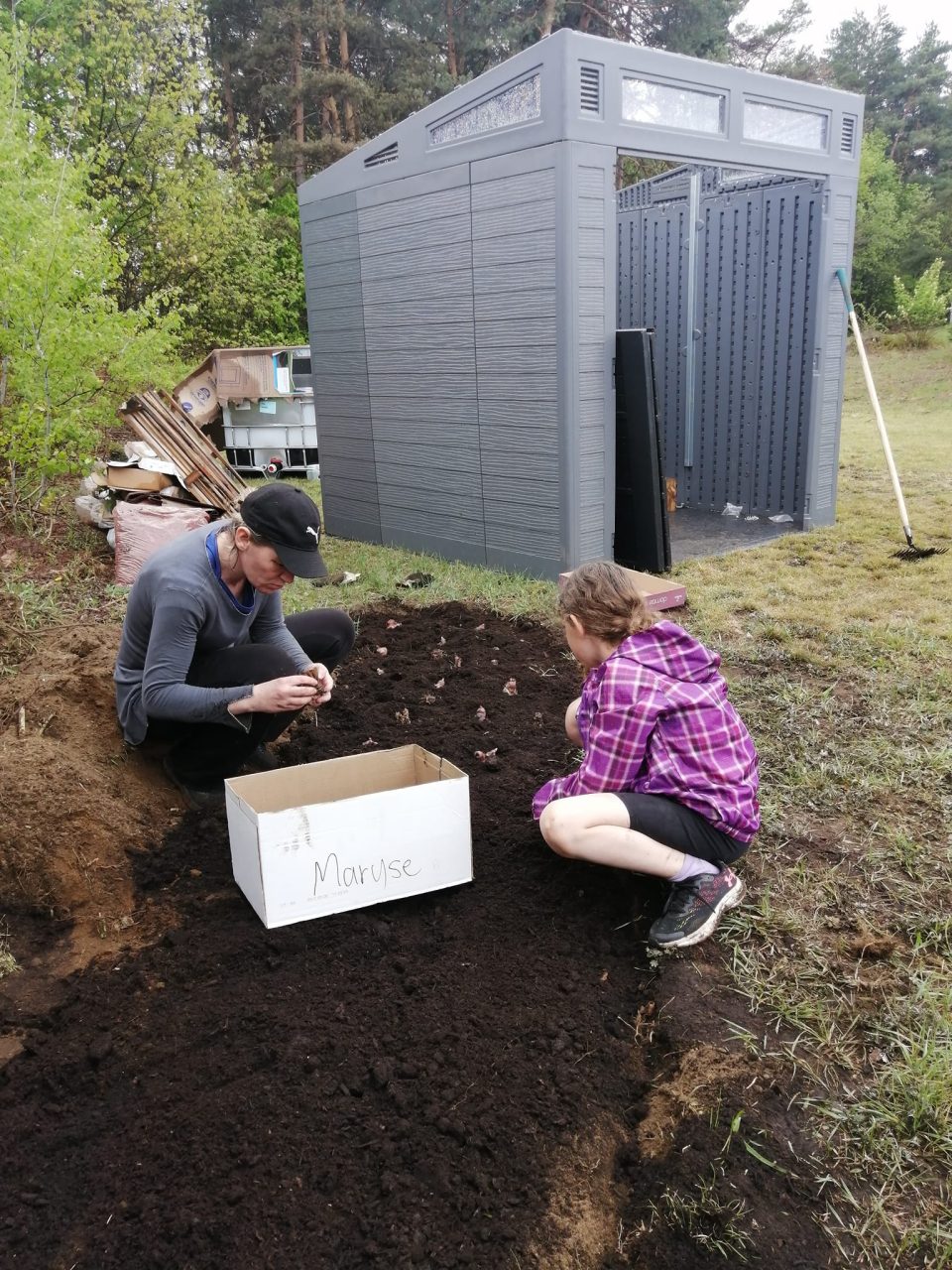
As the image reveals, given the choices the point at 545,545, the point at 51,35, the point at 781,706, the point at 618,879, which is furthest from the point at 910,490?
the point at 51,35

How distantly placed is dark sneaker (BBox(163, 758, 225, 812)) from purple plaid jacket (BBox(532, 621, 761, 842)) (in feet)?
4.59

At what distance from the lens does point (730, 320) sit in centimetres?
752

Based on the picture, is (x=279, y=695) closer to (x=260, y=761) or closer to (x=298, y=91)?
(x=260, y=761)

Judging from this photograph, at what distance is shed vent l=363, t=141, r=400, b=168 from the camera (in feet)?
21.9

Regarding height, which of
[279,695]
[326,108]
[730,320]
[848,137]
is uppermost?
[326,108]

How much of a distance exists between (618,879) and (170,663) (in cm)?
145

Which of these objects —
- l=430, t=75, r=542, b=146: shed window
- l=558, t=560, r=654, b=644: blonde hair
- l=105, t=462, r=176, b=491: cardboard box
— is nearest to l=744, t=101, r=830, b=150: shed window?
l=430, t=75, r=542, b=146: shed window

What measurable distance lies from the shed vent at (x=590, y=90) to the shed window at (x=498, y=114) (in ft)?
0.74

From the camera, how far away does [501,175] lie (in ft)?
18.9

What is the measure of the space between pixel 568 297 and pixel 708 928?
13.0 feet

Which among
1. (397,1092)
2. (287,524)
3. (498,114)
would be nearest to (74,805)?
(287,524)

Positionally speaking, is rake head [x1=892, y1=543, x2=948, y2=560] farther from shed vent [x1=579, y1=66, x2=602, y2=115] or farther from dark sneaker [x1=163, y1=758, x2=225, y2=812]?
dark sneaker [x1=163, y1=758, x2=225, y2=812]

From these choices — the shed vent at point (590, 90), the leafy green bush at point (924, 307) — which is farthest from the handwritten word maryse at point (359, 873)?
the leafy green bush at point (924, 307)

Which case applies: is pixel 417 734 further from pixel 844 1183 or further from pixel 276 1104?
pixel 844 1183
